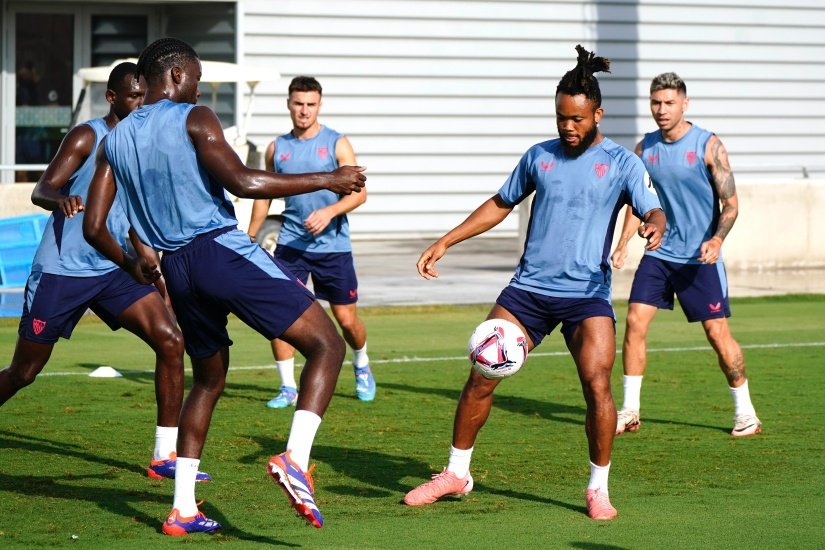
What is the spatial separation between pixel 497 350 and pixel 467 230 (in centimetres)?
69

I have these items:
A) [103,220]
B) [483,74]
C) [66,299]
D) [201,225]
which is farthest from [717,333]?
Result: [483,74]

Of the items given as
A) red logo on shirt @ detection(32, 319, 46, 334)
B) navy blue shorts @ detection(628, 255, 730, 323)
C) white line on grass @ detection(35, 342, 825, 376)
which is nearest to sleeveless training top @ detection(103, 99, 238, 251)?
red logo on shirt @ detection(32, 319, 46, 334)

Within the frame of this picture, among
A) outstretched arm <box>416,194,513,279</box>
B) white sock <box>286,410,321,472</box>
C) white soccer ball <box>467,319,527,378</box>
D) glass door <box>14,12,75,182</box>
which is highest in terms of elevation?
glass door <box>14,12,75,182</box>

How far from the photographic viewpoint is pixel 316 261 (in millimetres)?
10547

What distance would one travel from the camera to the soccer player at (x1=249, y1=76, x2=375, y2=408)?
34.2 ft

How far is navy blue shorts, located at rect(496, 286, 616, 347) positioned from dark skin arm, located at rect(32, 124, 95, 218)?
236cm

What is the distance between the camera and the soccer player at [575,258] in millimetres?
7055

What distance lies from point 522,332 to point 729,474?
5.64ft

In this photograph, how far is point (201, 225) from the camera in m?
6.34

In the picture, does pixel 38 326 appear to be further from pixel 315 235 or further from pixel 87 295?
pixel 315 235

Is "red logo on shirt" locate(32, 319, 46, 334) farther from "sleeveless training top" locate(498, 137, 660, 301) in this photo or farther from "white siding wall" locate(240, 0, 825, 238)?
"white siding wall" locate(240, 0, 825, 238)

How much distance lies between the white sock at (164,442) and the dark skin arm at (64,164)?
1.36m

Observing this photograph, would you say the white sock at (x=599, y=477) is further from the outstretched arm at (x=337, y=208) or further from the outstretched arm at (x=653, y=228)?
the outstretched arm at (x=337, y=208)

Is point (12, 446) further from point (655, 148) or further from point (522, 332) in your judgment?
point (655, 148)
